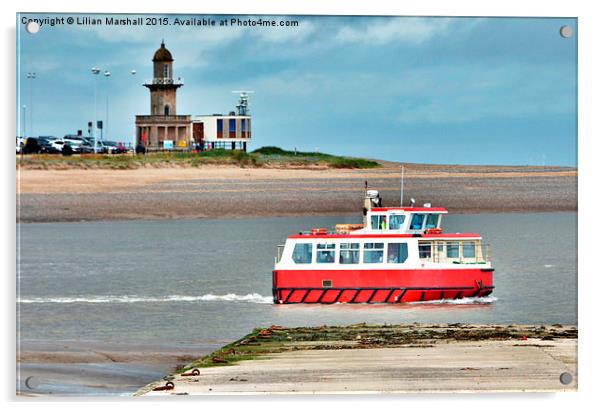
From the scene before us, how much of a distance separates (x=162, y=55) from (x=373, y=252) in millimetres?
10233

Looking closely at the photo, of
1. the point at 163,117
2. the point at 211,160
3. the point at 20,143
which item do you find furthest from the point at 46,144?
the point at 211,160

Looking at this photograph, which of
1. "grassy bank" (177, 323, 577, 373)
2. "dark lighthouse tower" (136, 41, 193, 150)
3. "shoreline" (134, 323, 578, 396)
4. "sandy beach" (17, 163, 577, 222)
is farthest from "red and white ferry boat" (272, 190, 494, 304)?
"shoreline" (134, 323, 578, 396)

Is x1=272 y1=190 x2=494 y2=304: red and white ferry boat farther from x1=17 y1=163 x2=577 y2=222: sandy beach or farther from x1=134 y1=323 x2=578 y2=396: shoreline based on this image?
x1=134 y1=323 x2=578 y2=396: shoreline

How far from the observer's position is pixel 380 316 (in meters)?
30.1

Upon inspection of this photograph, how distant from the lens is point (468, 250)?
32656 mm

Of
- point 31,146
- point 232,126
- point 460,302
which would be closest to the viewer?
point 31,146

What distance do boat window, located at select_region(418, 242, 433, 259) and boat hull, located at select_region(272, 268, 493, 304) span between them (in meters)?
0.54

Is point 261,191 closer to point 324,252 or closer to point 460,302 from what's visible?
point 324,252

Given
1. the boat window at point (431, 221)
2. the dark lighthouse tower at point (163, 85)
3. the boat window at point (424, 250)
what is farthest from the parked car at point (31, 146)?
the boat window at point (431, 221)

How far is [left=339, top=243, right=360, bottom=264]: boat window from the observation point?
31859 mm

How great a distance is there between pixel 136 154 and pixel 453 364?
13.8 meters

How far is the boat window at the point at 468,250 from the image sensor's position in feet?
107

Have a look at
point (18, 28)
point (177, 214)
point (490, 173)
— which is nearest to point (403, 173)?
point (490, 173)

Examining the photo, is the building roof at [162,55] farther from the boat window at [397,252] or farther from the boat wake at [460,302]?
the boat wake at [460,302]
